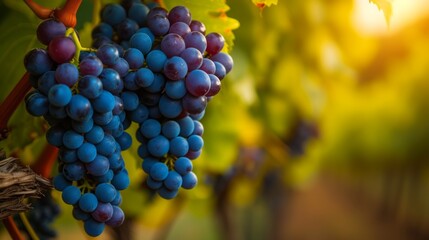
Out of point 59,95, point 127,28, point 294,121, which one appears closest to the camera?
point 59,95

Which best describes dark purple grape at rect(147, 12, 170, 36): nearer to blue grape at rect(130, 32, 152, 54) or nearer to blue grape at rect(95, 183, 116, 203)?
blue grape at rect(130, 32, 152, 54)

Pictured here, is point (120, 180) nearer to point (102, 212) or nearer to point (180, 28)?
point (102, 212)

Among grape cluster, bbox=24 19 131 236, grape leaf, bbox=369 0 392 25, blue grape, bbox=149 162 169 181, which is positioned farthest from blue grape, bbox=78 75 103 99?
grape leaf, bbox=369 0 392 25

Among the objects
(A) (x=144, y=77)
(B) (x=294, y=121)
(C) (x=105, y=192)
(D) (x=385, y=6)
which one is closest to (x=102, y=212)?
(C) (x=105, y=192)

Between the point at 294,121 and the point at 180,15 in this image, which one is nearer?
the point at 180,15

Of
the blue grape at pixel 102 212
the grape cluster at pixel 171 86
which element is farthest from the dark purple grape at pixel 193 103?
the blue grape at pixel 102 212

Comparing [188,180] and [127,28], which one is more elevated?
[127,28]
